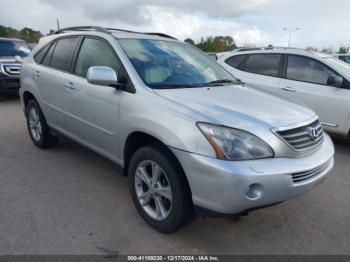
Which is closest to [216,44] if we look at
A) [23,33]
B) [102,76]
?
[23,33]

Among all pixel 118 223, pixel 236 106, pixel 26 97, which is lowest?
pixel 118 223

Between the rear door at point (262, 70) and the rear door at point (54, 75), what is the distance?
331 cm

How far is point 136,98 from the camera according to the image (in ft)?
9.62

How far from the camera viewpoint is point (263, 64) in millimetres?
6328

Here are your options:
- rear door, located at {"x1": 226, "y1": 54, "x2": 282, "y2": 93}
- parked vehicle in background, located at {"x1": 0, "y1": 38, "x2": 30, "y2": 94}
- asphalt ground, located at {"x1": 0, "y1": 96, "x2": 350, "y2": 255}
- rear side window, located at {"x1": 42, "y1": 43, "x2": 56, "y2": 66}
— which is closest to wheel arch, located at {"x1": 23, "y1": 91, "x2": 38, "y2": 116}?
rear side window, located at {"x1": 42, "y1": 43, "x2": 56, "y2": 66}

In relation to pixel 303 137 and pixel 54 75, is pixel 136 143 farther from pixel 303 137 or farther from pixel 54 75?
pixel 54 75

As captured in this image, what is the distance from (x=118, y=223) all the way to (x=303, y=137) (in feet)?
5.98

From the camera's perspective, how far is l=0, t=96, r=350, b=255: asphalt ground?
105 inches

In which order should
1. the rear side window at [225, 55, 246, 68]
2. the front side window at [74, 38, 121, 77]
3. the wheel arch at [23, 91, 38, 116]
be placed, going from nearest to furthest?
the front side window at [74, 38, 121, 77] → the wheel arch at [23, 91, 38, 116] → the rear side window at [225, 55, 246, 68]

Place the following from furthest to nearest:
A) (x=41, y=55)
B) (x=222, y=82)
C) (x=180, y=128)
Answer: (x=41, y=55) → (x=222, y=82) → (x=180, y=128)

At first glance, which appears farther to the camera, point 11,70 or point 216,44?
point 216,44

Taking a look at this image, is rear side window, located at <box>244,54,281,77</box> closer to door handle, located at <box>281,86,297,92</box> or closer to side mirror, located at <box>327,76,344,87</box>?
door handle, located at <box>281,86,297,92</box>

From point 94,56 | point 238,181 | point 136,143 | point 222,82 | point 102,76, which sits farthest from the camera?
point 94,56

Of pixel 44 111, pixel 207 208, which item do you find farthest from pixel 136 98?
pixel 44 111
